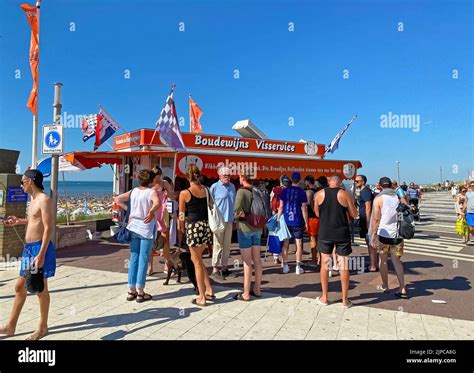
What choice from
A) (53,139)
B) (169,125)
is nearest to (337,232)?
(53,139)

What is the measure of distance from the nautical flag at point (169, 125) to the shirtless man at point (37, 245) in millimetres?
5464

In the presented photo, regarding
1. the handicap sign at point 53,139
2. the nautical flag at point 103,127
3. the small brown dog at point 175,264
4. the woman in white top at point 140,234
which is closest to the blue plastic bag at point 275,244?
the small brown dog at point 175,264

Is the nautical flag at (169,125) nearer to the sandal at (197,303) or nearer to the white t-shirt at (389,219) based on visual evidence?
the sandal at (197,303)

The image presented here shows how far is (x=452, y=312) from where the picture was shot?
4.16 metres

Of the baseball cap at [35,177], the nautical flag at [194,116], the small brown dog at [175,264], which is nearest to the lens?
the baseball cap at [35,177]

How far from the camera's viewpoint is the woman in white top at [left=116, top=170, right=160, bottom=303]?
4.36 m

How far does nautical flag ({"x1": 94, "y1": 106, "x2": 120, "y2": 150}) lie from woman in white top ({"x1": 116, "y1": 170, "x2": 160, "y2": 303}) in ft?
22.0

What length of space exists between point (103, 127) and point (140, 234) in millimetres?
7116

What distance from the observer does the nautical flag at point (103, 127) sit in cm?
1009

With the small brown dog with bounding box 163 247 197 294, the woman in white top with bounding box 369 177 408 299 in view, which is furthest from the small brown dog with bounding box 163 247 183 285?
the woman in white top with bounding box 369 177 408 299

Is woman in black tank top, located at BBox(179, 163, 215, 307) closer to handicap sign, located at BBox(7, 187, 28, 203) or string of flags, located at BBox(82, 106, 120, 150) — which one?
handicap sign, located at BBox(7, 187, 28, 203)
